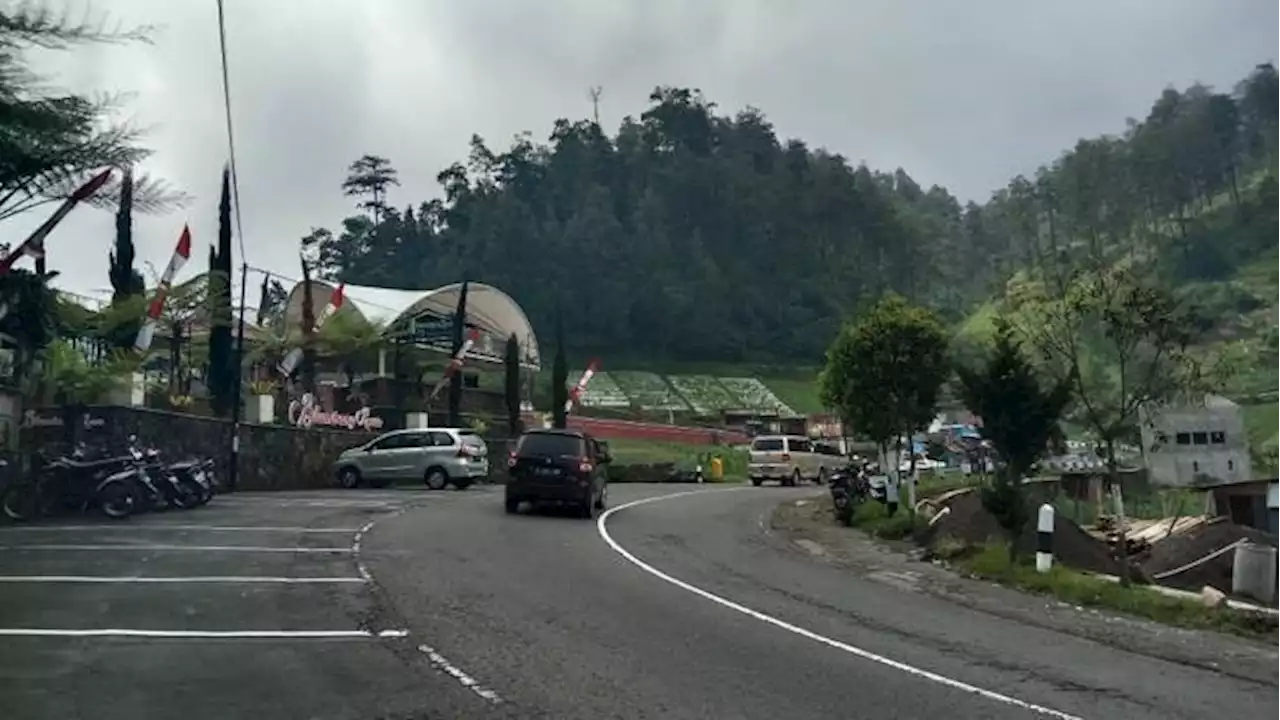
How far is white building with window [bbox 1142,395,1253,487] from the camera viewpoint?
Result: 3553cm

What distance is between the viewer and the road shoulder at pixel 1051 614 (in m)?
11.4

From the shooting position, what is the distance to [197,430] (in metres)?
32.1

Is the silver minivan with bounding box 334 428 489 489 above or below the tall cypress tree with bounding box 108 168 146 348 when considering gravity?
below

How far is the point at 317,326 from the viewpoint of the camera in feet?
175

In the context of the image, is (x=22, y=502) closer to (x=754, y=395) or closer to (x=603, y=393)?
(x=603, y=393)

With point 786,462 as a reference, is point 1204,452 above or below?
above

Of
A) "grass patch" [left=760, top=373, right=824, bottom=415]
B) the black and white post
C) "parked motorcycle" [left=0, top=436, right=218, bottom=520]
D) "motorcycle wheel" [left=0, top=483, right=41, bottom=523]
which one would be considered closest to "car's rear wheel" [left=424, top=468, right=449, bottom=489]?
"parked motorcycle" [left=0, top=436, right=218, bottom=520]

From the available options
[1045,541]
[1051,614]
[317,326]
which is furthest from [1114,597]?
[317,326]

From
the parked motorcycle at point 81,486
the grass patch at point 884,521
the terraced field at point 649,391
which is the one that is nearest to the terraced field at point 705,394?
the terraced field at point 649,391

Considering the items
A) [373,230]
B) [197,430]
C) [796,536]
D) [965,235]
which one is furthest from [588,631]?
[965,235]

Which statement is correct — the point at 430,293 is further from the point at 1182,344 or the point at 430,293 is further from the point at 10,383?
the point at 1182,344

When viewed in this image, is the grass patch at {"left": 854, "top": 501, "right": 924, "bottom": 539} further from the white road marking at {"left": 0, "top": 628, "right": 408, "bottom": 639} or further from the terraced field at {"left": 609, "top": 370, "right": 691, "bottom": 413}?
the terraced field at {"left": 609, "top": 370, "right": 691, "bottom": 413}

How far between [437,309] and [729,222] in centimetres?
5938

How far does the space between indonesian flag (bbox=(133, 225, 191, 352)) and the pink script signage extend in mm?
6073
